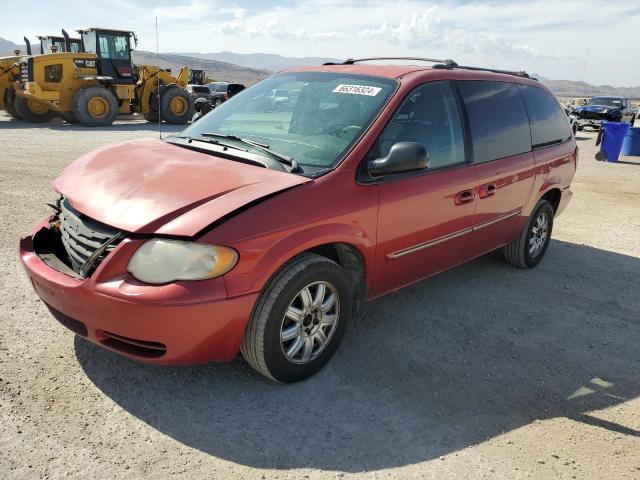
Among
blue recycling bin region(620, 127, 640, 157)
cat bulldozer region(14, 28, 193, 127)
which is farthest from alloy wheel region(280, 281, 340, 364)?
cat bulldozer region(14, 28, 193, 127)

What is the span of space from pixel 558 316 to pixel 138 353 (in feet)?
10.5

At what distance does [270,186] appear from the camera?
286 centimetres

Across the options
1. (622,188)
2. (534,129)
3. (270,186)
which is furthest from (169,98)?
(270,186)

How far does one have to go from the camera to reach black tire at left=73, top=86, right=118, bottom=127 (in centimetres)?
1703

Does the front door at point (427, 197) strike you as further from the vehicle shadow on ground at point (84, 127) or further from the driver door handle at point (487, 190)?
the vehicle shadow on ground at point (84, 127)

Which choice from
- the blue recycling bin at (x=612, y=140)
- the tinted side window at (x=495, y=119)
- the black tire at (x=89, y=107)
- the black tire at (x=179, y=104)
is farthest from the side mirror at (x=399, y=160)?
the black tire at (x=179, y=104)

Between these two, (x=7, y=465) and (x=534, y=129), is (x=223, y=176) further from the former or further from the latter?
(x=534, y=129)

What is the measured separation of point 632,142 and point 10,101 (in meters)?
19.2

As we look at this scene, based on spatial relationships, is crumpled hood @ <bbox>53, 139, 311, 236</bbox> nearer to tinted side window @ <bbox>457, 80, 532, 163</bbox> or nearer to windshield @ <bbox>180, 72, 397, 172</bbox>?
windshield @ <bbox>180, 72, 397, 172</bbox>

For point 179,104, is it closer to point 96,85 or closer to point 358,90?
point 96,85

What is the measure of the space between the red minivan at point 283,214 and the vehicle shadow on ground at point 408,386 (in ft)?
0.98

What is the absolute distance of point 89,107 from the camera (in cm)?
1728

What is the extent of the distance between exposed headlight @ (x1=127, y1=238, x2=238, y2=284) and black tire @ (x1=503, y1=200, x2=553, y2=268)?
3.37 metres

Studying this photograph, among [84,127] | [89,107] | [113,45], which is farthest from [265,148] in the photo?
[113,45]
